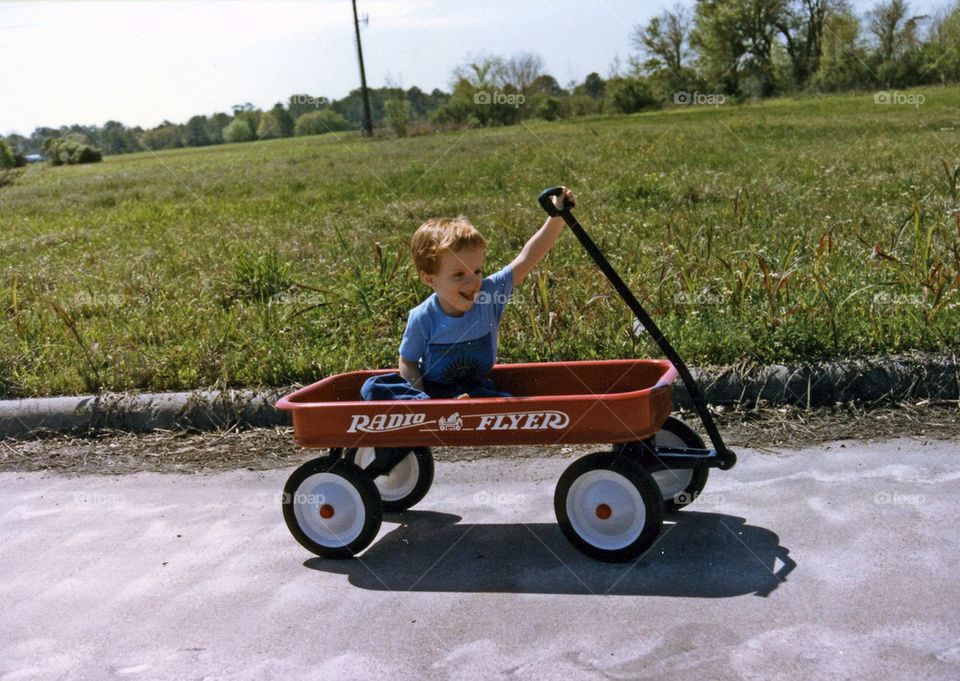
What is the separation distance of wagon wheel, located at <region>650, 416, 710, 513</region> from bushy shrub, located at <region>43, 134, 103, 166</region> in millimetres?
32390

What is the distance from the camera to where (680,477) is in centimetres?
394

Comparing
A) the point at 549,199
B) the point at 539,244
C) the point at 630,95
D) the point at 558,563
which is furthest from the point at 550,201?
the point at 630,95

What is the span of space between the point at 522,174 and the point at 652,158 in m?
1.80

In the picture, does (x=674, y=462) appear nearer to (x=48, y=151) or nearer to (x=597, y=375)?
(x=597, y=375)

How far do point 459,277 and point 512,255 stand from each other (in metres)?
3.97

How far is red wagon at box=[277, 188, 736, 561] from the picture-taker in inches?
137

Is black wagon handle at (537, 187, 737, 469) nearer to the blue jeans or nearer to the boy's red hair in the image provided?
the boy's red hair

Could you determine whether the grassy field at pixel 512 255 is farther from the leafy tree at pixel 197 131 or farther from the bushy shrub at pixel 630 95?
the leafy tree at pixel 197 131

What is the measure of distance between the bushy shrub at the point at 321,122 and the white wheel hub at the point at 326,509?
89.0 ft

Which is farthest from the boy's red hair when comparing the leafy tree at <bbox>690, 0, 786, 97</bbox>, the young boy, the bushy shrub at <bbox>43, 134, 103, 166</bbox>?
the leafy tree at <bbox>690, 0, 786, 97</bbox>

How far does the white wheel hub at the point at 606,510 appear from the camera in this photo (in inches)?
139

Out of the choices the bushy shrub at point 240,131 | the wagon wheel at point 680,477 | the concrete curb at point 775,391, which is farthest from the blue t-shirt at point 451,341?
the bushy shrub at point 240,131

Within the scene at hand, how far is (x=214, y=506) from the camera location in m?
4.34

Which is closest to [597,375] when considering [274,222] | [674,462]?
[674,462]
